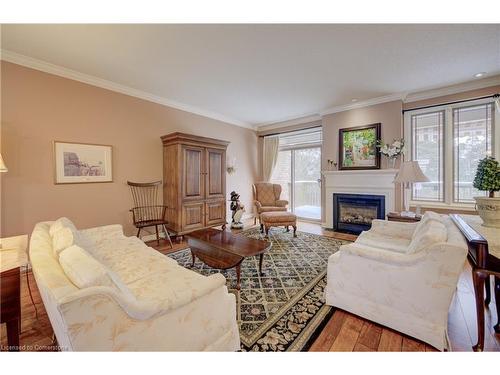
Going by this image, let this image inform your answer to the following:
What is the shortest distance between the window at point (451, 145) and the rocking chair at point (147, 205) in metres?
4.82

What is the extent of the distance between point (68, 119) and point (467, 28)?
16.3 feet

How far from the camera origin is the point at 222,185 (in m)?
4.52

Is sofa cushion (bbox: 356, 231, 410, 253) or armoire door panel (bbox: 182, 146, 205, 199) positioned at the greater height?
armoire door panel (bbox: 182, 146, 205, 199)

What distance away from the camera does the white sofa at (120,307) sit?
2.73 ft

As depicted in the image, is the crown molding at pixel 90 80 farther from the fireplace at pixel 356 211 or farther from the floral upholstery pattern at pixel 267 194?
the fireplace at pixel 356 211

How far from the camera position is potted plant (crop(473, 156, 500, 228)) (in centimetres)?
161

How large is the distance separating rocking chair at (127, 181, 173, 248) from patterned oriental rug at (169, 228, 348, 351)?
836 millimetres

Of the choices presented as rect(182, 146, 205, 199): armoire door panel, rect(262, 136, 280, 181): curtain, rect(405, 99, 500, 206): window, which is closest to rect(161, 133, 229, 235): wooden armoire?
rect(182, 146, 205, 199): armoire door panel

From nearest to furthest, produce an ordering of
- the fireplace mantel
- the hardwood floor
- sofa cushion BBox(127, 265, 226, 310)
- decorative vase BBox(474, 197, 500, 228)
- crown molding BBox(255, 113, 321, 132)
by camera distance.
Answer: sofa cushion BBox(127, 265, 226, 310) → the hardwood floor → decorative vase BBox(474, 197, 500, 228) → the fireplace mantel → crown molding BBox(255, 113, 321, 132)

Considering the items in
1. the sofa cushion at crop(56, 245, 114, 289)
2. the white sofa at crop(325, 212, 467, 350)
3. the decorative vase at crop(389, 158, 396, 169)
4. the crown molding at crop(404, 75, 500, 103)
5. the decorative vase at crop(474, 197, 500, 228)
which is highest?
the crown molding at crop(404, 75, 500, 103)

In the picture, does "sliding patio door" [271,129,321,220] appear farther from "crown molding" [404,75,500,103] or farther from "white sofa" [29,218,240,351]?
"white sofa" [29,218,240,351]
